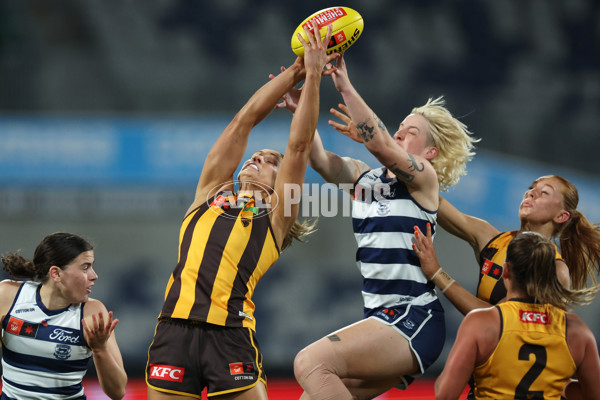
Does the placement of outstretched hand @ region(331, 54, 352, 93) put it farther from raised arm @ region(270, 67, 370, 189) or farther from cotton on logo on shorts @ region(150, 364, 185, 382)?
cotton on logo on shorts @ region(150, 364, 185, 382)

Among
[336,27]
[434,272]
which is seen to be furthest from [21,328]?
[336,27]

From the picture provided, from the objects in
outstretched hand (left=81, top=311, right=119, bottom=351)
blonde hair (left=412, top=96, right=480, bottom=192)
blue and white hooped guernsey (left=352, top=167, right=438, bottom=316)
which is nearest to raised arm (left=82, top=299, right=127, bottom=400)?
outstretched hand (left=81, top=311, right=119, bottom=351)

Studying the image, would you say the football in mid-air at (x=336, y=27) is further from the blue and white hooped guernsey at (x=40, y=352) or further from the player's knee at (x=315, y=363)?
the blue and white hooped guernsey at (x=40, y=352)

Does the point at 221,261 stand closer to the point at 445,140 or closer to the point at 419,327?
the point at 419,327

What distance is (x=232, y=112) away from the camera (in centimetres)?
916

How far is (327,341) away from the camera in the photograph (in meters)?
3.43

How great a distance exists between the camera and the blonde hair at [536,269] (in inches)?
122

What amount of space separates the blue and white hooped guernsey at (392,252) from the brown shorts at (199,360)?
0.76 meters

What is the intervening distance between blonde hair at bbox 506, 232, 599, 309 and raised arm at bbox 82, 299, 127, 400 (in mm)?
1905

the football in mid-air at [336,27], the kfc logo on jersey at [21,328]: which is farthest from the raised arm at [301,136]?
the kfc logo on jersey at [21,328]

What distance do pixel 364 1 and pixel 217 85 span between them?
263 centimetres

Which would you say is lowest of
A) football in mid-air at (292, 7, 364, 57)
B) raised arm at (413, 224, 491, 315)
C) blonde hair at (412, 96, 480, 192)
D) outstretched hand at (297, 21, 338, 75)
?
raised arm at (413, 224, 491, 315)

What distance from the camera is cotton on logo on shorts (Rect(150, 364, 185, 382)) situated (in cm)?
325

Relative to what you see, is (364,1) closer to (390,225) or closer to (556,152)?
(556,152)
